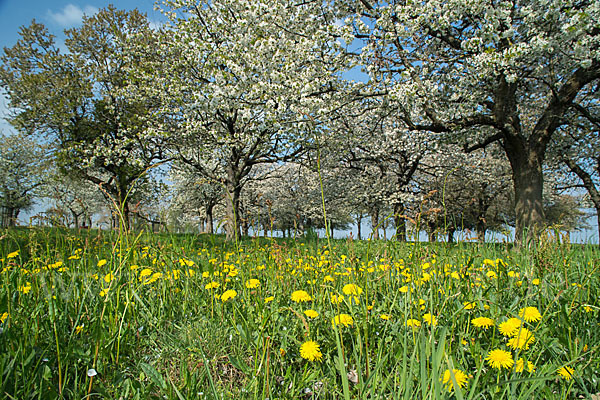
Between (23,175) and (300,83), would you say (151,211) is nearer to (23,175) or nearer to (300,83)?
(300,83)

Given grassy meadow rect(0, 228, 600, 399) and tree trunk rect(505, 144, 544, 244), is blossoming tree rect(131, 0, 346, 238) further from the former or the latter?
tree trunk rect(505, 144, 544, 244)

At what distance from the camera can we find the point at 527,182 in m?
9.04

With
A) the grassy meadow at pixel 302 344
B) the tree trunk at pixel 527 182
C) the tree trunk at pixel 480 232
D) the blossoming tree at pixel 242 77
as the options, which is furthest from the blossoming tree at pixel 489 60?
the grassy meadow at pixel 302 344

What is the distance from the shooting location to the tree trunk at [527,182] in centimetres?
875

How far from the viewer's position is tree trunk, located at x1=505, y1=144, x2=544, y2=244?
8750 millimetres

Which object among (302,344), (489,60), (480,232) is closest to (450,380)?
(302,344)

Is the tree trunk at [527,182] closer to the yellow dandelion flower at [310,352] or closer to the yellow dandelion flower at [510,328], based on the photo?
the yellow dandelion flower at [510,328]

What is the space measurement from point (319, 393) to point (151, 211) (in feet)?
7.87

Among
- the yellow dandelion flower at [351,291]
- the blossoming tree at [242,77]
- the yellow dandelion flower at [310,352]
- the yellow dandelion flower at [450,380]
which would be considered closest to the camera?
the yellow dandelion flower at [450,380]

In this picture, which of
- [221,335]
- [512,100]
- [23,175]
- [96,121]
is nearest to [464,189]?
[512,100]

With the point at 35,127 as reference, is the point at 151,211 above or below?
below

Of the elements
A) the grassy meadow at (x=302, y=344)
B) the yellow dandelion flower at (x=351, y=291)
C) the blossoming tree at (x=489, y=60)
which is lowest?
the grassy meadow at (x=302, y=344)

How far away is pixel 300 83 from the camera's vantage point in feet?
27.5

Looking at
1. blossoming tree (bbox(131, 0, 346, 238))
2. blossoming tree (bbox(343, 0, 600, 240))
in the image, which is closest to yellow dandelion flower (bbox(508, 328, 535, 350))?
blossoming tree (bbox(131, 0, 346, 238))
